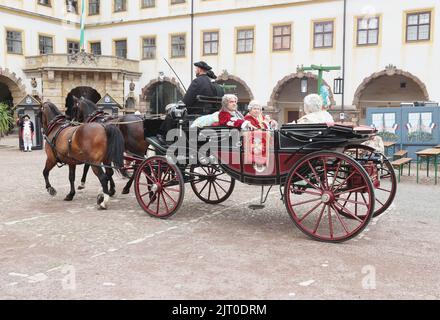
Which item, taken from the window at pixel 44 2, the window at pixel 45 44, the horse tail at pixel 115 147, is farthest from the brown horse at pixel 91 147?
the window at pixel 44 2

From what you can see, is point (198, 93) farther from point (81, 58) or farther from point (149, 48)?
point (149, 48)

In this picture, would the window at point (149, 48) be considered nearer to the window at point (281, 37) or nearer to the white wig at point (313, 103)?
the window at point (281, 37)

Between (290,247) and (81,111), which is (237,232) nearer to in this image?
(290,247)

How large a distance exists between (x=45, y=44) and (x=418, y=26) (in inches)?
839

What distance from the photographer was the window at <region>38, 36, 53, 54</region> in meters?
29.4

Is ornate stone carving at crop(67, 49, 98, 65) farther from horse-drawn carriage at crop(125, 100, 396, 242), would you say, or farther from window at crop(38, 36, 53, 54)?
horse-drawn carriage at crop(125, 100, 396, 242)

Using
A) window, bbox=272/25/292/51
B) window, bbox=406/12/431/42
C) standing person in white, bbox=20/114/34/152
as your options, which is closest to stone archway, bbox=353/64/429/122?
window, bbox=406/12/431/42

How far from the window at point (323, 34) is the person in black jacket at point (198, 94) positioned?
18.2 m

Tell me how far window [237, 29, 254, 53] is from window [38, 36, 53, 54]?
40.1 feet

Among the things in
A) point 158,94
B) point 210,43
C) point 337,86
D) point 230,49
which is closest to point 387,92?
point 337,86

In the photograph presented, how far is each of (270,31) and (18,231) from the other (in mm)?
21287

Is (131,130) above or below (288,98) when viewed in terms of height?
below

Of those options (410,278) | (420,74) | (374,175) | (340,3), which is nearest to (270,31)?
(340,3)

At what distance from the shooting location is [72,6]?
103 feet
